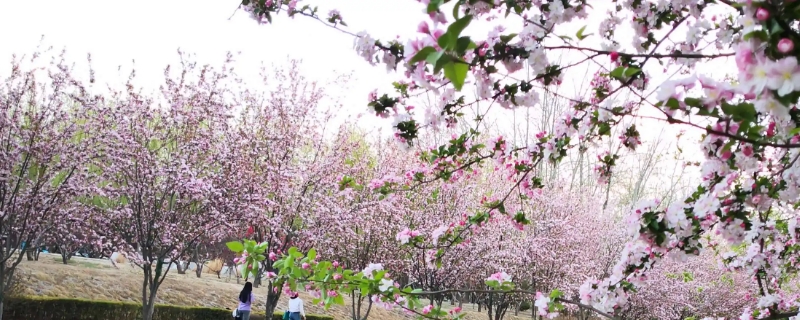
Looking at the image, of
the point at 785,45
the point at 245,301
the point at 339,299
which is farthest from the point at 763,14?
the point at 245,301

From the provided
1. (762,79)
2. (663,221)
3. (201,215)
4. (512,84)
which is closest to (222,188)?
(201,215)

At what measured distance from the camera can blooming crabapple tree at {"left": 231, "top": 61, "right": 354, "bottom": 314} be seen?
10.1 m

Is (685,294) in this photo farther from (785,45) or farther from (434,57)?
(434,57)

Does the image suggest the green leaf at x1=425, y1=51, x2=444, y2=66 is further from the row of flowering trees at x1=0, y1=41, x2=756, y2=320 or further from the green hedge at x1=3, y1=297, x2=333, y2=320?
the green hedge at x1=3, y1=297, x2=333, y2=320

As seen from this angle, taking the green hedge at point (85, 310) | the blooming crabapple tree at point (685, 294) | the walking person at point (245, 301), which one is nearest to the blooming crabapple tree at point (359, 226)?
the walking person at point (245, 301)

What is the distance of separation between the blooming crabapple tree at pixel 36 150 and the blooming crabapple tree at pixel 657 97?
7207 mm

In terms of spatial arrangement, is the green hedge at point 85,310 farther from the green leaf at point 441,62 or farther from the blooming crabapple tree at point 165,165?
the green leaf at point 441,62

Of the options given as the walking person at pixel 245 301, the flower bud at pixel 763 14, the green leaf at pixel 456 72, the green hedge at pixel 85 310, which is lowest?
the green hedge at pixel 85 310

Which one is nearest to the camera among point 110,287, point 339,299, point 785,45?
point 785,45

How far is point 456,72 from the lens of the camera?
1160 mm

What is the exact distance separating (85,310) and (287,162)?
4971 millimetres

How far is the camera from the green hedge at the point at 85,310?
1054 centimetres

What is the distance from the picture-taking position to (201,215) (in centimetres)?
926

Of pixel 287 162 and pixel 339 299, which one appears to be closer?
pixel 339 299
